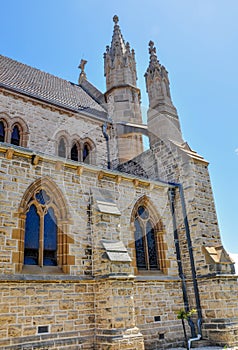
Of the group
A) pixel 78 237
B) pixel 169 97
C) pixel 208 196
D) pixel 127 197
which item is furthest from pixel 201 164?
pixel 78 237

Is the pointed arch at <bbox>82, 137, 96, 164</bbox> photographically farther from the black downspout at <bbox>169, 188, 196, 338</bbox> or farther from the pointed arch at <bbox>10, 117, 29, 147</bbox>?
the black downspout at <bbox>169, 188, 196, 338</bbox>

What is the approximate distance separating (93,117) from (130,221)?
690 cm

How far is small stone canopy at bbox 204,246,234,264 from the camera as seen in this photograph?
33.0 ft

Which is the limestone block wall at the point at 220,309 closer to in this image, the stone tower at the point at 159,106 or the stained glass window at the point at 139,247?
the stained glass window at the point at 139,247

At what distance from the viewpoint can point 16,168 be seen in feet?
26.9

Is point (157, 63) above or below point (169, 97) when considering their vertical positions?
above

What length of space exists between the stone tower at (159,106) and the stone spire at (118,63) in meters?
1.53

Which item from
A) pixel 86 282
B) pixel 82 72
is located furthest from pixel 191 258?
pixel 82 72

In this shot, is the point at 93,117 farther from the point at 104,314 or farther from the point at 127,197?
the point at 104,314

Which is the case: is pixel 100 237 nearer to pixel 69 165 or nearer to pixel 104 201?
pixel 104 201

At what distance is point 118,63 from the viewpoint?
17000 millimetres

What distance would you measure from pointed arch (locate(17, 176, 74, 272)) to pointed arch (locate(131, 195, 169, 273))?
8.13 feet

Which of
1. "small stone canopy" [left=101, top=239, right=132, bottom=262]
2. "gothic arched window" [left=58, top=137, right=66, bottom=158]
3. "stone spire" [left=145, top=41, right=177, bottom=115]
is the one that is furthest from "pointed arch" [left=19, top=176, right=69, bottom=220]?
"stone spire" [left=145, top=41, right=177, bottom=115]

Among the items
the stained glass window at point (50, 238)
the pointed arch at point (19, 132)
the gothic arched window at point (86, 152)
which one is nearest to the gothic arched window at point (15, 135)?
the pointed arch at point (19, 132)
